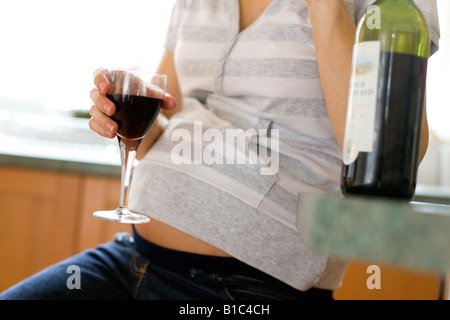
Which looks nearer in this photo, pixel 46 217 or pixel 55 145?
pixel 46 217

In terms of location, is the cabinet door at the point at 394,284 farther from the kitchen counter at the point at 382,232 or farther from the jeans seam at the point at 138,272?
the kitchen counter at the point at 382,232

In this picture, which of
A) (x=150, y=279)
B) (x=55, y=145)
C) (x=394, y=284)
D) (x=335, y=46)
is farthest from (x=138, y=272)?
(x=55, y=145)

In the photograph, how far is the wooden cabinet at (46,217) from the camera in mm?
1708

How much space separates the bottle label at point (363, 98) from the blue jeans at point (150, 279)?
45cm

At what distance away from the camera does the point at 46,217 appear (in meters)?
1.77

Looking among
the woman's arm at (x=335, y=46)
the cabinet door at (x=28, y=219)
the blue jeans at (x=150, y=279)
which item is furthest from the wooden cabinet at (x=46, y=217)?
the woman's arm at (x=335, y=46)

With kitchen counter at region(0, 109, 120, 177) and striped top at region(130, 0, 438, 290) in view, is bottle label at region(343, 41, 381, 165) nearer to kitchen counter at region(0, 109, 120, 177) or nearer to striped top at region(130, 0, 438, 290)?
striped top at region(130, 0, 438, 290)

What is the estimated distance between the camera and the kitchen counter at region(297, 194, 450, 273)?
0.30 metres

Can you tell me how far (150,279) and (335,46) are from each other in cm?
53

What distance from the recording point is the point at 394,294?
145 cm

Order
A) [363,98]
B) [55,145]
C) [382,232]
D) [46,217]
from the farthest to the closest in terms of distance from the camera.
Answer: [55,145] < [46,217] < [363,98] < [382,232]

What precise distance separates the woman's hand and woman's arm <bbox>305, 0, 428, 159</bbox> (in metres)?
0.29

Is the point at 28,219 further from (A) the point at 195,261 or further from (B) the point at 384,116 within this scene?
→ (B) the point at 384,116
